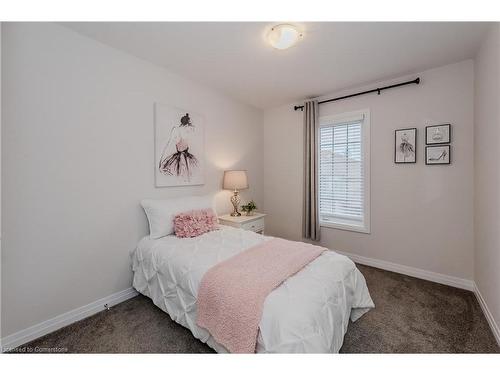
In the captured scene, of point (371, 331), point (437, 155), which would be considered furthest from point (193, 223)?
point (437, 155)

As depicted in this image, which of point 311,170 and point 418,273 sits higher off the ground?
point 311,170

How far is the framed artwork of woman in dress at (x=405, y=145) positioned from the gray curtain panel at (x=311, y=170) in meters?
1.03

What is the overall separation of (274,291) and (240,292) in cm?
21

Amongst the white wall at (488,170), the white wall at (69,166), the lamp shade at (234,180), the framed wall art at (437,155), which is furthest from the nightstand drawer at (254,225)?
the white wall at (488,170)

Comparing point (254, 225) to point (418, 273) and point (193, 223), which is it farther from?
point (418, 273)

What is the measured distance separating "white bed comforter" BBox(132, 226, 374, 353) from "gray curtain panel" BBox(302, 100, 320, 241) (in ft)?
4.72

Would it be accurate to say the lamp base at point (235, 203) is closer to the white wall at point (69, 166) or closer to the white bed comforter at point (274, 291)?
the white bed comforter at point (274, 291)

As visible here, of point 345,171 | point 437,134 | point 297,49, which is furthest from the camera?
point 345,171

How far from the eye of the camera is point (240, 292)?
1.37 meters

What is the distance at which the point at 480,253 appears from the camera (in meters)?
2.20

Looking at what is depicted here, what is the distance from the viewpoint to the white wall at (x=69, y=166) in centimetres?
164

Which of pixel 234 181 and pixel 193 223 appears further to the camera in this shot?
pixel 234 181

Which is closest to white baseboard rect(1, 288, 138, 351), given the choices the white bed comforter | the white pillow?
the white bed comforter

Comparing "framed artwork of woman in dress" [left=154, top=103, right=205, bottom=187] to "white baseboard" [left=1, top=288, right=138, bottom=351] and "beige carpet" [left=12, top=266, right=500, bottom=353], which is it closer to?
"white baseboard" [left=1, top=288, right=138, bottom=351]
